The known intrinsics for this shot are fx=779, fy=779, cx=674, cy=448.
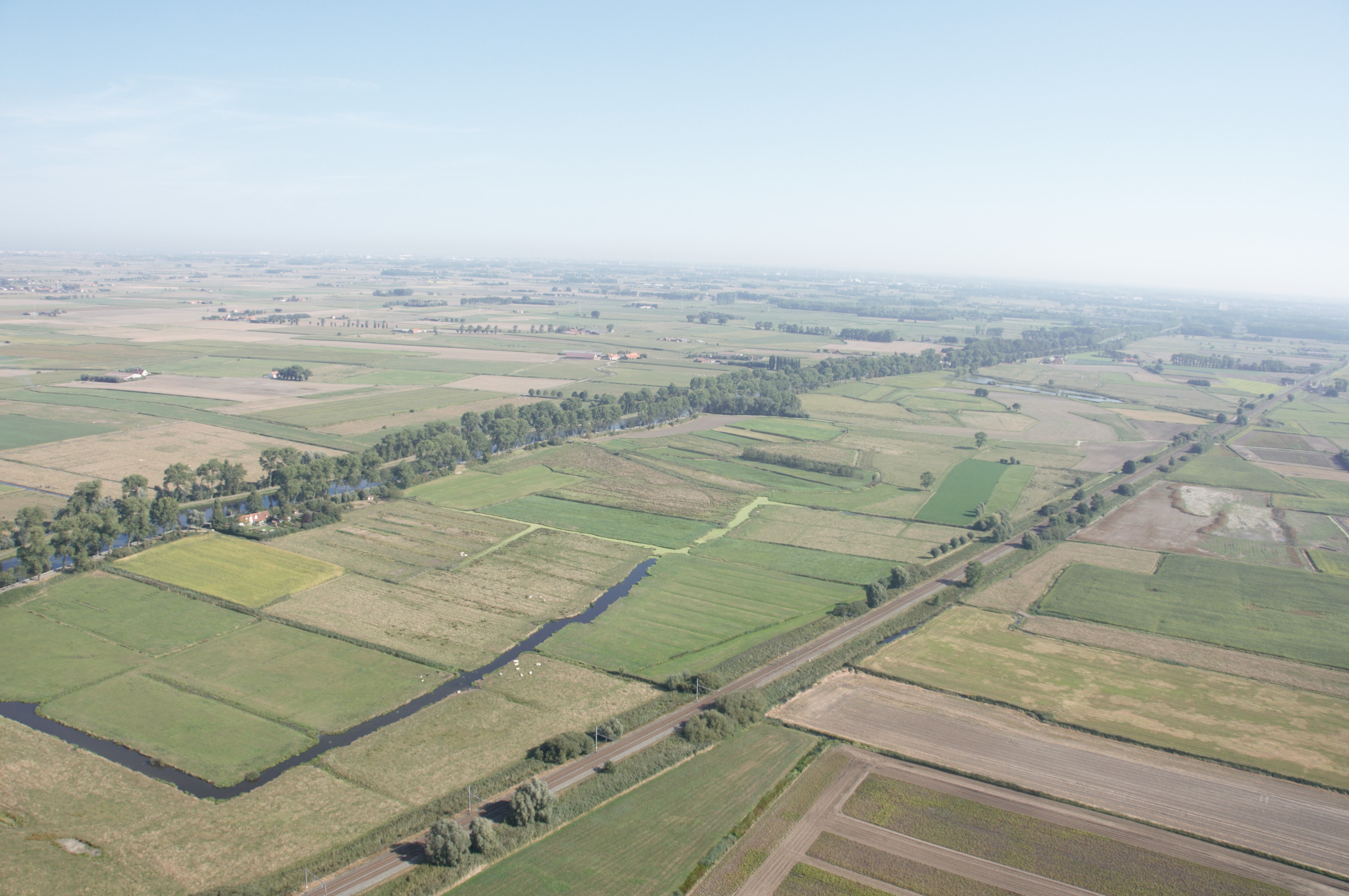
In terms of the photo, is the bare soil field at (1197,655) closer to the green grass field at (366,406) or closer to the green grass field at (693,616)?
the green grass field at (693,616)

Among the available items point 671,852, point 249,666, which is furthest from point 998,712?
point 249,666

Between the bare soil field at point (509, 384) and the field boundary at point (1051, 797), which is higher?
the bare soil field at point (509, 384)

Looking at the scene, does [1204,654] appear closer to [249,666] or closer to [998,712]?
[998,712]

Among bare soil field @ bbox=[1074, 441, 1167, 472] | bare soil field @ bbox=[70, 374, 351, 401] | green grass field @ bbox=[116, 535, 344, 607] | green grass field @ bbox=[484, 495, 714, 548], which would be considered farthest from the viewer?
bare soil field @ bbox=[70, 374, 351, 401]

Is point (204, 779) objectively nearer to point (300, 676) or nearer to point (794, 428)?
point (300, 676)

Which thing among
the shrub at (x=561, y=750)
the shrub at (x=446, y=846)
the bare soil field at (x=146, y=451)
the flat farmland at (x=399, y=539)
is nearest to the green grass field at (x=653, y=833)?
the shrub at (x=446, y=846)

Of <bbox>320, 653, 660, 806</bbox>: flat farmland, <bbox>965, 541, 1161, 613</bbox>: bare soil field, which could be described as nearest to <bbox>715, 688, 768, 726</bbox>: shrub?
<bbox>320, 653, 660, 806</bbox>: flat farmland

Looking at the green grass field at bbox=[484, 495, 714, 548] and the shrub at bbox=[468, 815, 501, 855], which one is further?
the green grass field at bbox=[484, 495, 714, 548]

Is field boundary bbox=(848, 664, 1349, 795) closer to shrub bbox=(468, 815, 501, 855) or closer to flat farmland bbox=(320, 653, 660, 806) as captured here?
flat farmland bbox=(320, 653, 660, 806)
